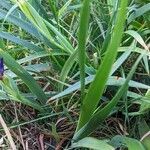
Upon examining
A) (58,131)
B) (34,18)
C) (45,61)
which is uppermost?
(34,18)

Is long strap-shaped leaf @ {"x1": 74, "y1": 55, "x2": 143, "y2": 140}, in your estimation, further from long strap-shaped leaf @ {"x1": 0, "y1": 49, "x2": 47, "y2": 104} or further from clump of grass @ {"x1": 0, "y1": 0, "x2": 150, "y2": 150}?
long strap-shaped leaf @ {"x1": 0, "y1": 49, "x2": 47, "y2": 104}

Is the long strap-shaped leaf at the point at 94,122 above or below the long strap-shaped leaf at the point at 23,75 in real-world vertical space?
below

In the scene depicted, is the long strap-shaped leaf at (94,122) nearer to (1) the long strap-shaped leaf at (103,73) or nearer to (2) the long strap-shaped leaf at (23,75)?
(1) the long strap-shaped leaf at (103,73)

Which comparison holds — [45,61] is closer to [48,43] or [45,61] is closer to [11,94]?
[48,43]

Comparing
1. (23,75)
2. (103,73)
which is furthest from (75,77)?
(103,73)

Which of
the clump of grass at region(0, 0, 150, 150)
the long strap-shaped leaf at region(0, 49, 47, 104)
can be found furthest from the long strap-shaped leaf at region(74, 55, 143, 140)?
the long strap-shaped leaf at region(0, 49, 47, 104)

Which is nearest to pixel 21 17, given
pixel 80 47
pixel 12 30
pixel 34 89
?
pixel 12 30

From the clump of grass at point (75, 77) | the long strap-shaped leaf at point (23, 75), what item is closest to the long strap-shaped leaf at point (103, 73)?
the clump of grass at point (75, 77)
